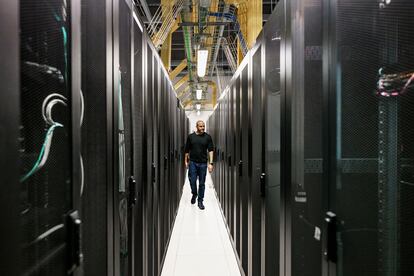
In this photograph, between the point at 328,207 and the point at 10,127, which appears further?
the point at 328,207

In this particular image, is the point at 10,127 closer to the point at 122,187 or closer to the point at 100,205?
the point at 100,205

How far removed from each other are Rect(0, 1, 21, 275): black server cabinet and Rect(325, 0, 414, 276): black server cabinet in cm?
83

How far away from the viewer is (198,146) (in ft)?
15.9

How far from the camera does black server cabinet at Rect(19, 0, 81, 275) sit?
0.60 meters

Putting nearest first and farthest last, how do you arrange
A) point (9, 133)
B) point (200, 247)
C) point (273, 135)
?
1. point (9, 133)
2. point (273, 135)
3. point (200, 247)

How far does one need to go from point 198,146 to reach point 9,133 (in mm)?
4351

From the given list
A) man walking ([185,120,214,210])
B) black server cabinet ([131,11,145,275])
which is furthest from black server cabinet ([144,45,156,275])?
man walking ([185,120,214,210])

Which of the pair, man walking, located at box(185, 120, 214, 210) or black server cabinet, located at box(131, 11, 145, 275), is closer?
black server cabinet, located at box(131, 11, 145, 275)

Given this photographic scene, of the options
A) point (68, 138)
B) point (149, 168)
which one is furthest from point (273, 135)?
point (68, 138)

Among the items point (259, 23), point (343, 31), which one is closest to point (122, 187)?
point (343, 31)

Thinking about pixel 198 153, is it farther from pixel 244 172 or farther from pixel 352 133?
pixel 352 133

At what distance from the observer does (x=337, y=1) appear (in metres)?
0.86

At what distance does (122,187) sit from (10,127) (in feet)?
2.80

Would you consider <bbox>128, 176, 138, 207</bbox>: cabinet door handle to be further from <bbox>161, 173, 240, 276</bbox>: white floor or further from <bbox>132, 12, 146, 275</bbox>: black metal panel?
<bbox>161, 173, 240, 276</bbox>: white floor
